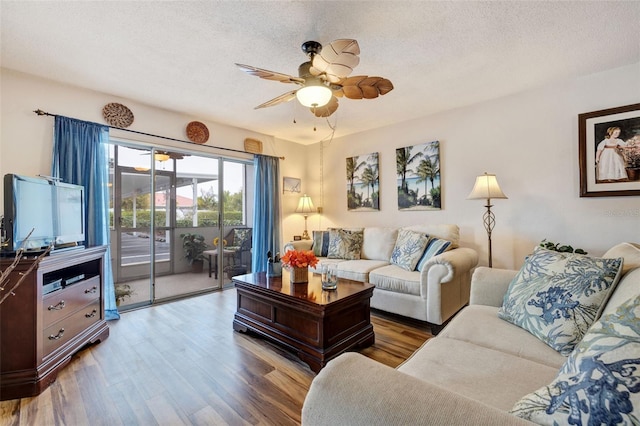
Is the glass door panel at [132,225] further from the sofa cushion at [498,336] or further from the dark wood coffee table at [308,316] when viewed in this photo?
the sofa cushion at [498,336]

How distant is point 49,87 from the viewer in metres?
2.80

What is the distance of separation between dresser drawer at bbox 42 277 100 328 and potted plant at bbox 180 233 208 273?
1362 mm

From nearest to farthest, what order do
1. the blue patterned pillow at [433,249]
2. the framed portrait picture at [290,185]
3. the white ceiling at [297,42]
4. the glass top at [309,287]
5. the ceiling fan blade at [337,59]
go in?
Answer: the ceiling fan blade at [337,59] < the white ceiling at [297,42] < the glass top at [309,287] < the blue patterned pillow at [433,249] < the framed portrait picture at [290,185]

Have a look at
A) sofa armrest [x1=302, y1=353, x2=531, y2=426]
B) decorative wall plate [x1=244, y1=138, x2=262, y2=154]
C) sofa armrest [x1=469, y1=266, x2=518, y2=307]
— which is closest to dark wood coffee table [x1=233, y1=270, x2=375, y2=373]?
sofa armrest [x1=469, y1=266, x2=518, y2=307]

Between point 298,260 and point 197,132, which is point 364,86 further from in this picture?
point 197,132

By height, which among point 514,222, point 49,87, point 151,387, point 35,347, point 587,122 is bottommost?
point 151,387

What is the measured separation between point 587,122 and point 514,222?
1.15 metres

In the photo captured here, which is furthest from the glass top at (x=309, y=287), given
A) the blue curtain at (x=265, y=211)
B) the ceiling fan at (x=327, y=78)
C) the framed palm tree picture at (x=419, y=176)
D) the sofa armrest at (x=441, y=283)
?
the framed palm tree picture at (x=419, y=176)

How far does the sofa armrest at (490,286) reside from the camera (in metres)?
1.87

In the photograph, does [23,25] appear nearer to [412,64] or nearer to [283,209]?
[412,64]

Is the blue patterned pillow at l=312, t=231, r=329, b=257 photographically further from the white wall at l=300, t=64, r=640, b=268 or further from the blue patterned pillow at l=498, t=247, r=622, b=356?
the blue patterned pillow at l=498, t=247, r=622, b=356

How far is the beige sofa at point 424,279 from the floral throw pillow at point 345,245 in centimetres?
12

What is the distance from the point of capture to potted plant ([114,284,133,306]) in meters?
3.37

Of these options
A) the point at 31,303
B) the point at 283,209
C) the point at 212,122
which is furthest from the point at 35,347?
the point at 283,209
